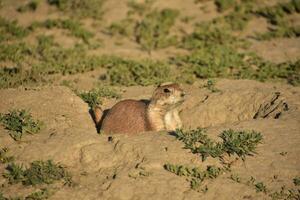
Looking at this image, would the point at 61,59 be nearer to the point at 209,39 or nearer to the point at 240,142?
the point at 209,39

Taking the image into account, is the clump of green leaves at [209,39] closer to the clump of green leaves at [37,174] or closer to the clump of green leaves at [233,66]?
the clump of green leaves at [233,66]

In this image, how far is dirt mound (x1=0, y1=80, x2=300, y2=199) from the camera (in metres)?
5.34

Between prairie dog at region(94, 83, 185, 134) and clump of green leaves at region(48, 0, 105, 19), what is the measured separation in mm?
5533

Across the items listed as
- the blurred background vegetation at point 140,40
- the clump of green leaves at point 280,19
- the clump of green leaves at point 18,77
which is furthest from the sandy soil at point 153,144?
the clump of green leaves at point 280,19

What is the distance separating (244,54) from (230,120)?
9.79ft

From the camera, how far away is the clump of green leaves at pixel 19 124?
21.2 feet

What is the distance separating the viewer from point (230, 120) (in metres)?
7.51

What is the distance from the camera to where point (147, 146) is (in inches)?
233

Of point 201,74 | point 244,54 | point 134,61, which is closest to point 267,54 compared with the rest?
point 244,54

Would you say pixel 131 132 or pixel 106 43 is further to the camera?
pixel 106 43

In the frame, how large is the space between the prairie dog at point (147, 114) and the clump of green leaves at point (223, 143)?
3.49 feet

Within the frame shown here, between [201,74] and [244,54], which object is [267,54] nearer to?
[244,54]

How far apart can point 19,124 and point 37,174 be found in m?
1.12

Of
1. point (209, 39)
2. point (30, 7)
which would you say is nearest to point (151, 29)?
point (209, 39)
